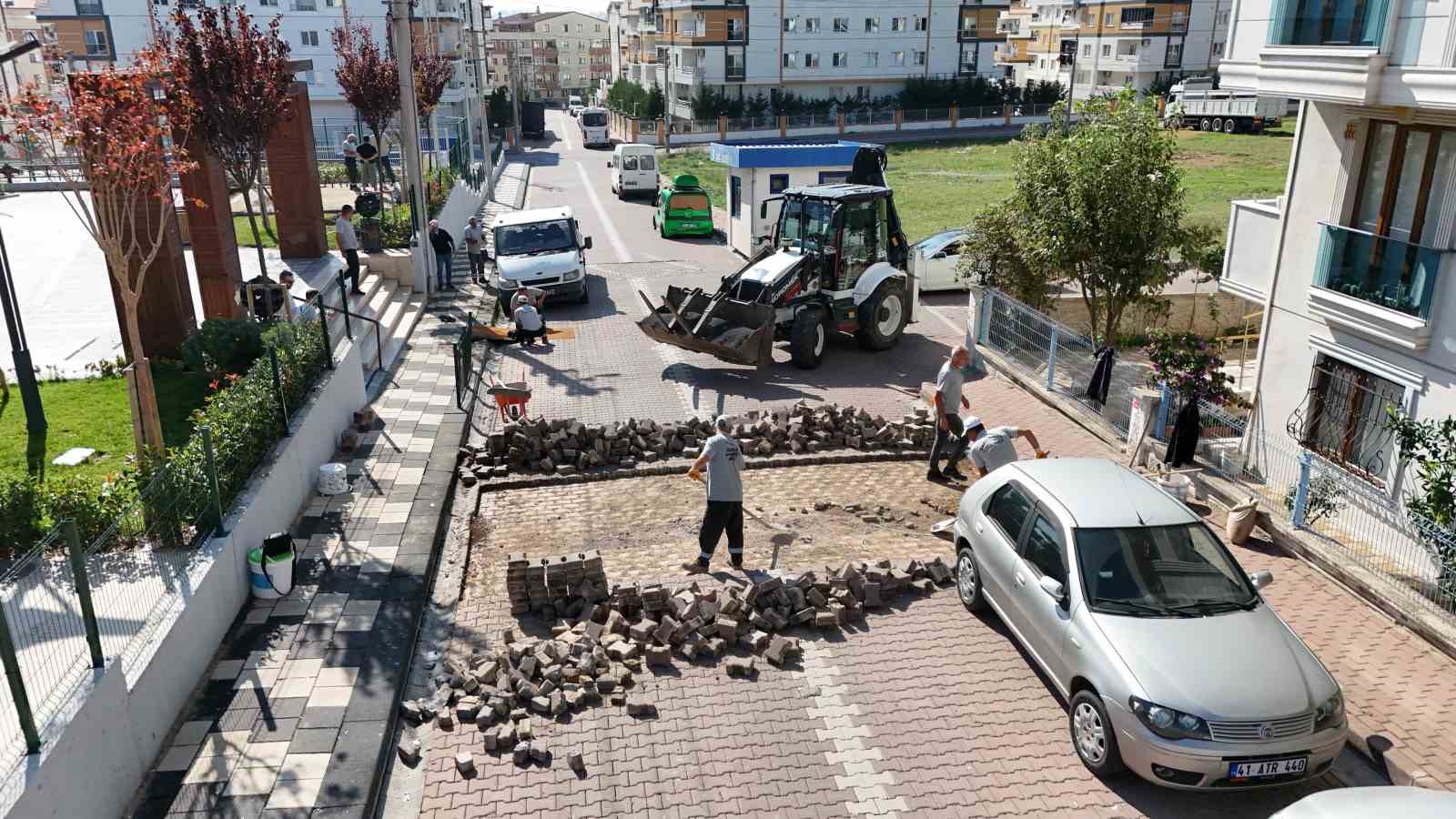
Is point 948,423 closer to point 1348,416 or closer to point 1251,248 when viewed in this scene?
point 1348,416

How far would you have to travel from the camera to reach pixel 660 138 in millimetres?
59281

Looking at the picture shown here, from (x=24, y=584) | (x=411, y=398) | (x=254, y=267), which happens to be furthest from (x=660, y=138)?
(x=24, y=584)

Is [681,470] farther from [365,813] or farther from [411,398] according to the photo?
[365,813]

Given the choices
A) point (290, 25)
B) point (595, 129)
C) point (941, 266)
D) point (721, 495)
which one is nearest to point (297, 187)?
point (941, 266)

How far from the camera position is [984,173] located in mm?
42094

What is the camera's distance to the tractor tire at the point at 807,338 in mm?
15836

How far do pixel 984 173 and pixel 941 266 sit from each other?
22.4 metres

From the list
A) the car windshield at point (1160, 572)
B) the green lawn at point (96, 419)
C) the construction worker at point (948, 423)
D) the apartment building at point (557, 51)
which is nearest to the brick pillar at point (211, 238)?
the green lawn at point (96, 419)

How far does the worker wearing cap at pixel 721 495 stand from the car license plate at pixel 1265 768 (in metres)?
4.46

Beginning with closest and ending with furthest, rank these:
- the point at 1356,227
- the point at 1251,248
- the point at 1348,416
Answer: the point at 1356,227
the point at 1348,416
the point at 1251,248

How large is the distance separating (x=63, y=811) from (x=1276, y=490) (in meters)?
10.8

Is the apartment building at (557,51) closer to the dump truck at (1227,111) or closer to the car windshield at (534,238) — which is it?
the dump truck at (1227,111)

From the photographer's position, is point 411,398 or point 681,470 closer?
point 681,470

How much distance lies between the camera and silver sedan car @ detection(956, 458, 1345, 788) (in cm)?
597
